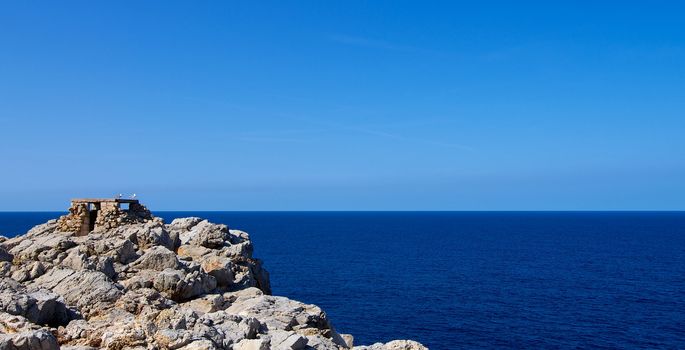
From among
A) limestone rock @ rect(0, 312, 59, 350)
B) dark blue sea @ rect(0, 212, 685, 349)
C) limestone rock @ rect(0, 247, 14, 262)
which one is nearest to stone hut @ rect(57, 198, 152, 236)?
limestone rock @ rect(0, 247, 14, 262)

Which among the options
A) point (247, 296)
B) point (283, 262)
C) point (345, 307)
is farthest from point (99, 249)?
point (283, 262)

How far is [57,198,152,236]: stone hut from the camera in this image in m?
47.5

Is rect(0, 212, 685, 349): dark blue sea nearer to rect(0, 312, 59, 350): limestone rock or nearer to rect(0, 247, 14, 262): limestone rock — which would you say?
rect(0, 247, 14, 262): limestone rock

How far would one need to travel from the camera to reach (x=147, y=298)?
1131 inches

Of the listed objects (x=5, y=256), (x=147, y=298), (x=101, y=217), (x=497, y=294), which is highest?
(x=101, y=217)

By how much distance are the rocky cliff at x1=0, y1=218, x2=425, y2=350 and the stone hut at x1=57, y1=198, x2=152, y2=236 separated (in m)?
1.33

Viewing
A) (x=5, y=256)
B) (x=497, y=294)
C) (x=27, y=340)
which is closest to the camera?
(x=27, y=340)

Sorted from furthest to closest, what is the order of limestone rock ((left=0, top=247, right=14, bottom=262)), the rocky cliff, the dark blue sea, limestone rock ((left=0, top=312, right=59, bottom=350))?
the dark blue sea < limestone rock ((left=0, top=247, right=14, bottom=262)) < the rocky cliff < limestone rock ((left=0, top=312, right=59, bottom=350))

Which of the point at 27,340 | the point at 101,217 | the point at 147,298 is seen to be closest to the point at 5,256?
the point at 101,217

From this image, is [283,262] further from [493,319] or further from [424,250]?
[493,319]

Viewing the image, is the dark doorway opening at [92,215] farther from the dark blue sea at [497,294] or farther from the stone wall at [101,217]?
the dark blue sea at [497,294]

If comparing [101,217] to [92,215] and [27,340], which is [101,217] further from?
[27,340]

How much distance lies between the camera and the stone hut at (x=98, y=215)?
47.5 meters

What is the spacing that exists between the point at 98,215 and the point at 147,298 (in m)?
22.0
